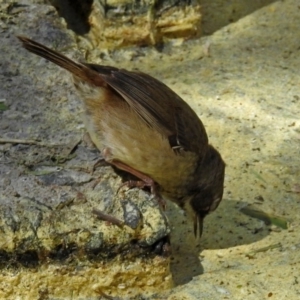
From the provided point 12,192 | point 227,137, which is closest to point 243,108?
point 227,137

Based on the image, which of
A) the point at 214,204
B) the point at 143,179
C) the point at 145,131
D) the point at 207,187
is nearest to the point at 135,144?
the point at 145,131

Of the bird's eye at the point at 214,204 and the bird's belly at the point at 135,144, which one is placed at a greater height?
the bird's belly at the point at 135,144

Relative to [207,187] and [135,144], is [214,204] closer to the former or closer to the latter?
[207,187]

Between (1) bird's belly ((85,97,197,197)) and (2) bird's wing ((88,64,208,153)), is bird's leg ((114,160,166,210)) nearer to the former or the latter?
(1) bird's belly ((85,97,197,197))

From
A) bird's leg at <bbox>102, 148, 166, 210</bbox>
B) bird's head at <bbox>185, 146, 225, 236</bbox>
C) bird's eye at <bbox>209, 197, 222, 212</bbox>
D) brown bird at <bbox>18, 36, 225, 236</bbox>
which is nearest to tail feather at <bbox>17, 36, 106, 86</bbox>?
brown bird at <bbox>18, 36, 225, 236</bbox>

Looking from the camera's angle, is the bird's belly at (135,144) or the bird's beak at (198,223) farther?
the bird's beak at (198,223)

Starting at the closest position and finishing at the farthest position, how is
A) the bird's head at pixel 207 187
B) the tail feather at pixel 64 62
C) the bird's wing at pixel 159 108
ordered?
the tail feather at pixel 64 62 → the bird's wing at pixel 159 108 → the bird's head at pixel 207 187

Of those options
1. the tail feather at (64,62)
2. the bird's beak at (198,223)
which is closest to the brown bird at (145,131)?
the tail feather at (64,62)

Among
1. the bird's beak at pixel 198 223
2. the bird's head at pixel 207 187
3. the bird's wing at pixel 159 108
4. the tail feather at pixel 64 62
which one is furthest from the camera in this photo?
the bird's beak at pixel 198 223

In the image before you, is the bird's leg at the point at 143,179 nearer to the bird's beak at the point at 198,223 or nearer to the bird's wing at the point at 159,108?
the bird's wing at the point at 159,108
